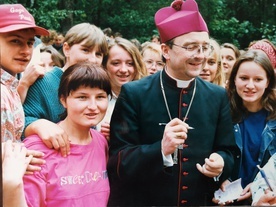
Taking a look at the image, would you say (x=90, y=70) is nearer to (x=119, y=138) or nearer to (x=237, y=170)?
(x=119, y=138)

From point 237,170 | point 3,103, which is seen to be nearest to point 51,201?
point 3,103

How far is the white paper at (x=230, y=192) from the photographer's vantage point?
1727 millimetres

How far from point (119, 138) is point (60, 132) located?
0.66 feet

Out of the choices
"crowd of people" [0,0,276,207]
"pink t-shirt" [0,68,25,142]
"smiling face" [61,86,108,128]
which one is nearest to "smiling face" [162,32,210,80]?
"crowd of people" [0,0,276,207]

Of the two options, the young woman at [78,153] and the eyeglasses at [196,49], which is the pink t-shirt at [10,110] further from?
the eyeglasses at [196,49]

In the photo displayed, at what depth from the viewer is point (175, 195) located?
5.56 ft

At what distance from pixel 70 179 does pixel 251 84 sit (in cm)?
78

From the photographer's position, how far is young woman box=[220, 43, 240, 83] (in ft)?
5.98

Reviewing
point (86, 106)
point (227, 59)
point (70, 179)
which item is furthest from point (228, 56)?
point (70, 179)

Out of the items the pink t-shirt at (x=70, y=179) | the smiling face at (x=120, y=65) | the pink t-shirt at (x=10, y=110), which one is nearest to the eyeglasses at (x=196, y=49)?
the smiling face at (x=120, y=65)

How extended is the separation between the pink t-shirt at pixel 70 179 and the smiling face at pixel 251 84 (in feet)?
1.95

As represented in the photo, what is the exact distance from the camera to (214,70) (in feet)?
6.43

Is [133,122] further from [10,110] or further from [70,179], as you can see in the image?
[10,110]

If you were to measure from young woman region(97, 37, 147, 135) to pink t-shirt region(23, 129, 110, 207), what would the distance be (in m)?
0.28
